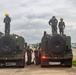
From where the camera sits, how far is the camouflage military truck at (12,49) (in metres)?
23.2

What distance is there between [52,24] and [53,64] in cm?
322

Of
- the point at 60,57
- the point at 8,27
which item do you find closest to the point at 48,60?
the point at 60,57

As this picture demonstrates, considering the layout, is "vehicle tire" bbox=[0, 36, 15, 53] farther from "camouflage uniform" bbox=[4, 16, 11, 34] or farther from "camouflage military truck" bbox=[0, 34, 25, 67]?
"camouflage uniform" bbox=[4, 16, 11, 34]

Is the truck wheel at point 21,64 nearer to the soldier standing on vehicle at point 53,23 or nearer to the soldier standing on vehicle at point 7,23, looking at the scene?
the soldier standing on vehicle at point 7,23

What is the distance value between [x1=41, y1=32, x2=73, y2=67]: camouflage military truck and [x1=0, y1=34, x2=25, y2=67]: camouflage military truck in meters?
1.60

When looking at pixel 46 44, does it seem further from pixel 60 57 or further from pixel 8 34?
pixel 8 34

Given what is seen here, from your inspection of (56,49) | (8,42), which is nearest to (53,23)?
(56,49)

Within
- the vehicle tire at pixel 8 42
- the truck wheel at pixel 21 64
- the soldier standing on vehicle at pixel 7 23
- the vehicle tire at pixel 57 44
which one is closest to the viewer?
the vehicle tire at pixel 57 44

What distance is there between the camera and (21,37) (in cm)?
2361

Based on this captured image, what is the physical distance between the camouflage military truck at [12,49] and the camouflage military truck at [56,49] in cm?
160

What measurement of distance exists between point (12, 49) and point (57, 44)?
336 centimetres

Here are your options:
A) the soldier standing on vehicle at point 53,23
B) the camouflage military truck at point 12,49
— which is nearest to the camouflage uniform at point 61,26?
the soldier standing on vehicle at point 53,23

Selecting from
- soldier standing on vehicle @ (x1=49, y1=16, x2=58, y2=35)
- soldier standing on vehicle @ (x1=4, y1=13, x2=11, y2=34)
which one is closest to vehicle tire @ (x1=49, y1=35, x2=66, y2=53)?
soldier standing on vehicle @ (x1=49, y1=16, x2=58, y2=35)

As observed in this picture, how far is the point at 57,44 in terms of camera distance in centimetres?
2330
